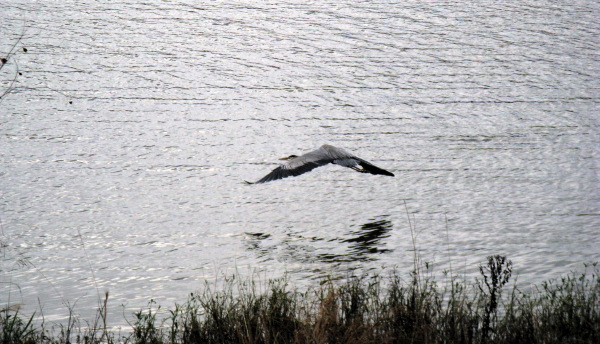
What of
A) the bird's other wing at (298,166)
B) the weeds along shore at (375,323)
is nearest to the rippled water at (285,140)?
the bird's other wing at (298,166)

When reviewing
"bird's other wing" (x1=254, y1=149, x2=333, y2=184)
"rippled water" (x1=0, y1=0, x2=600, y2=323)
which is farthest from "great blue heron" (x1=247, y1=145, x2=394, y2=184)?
"rippled water" (x1=0, y1=0, x2=600, y2=323)

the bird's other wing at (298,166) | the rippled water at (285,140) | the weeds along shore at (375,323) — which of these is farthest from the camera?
the bird's other wing at (298,166)

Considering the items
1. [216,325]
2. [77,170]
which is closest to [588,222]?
[216,325]

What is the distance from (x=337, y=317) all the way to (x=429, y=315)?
0.86 metres

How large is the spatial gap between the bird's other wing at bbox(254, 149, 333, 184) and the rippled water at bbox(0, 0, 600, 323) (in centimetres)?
83

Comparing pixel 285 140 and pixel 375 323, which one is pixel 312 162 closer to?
pixel 285 140

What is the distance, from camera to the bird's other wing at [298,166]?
12078 mm

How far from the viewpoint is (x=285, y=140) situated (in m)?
17.3

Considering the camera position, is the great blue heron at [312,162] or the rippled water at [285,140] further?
the great blue heron at [312,162]

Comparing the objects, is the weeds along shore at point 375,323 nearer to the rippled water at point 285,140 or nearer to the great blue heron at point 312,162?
the rippled water at point 285,140

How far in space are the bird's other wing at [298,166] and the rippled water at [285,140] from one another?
0.83 meters

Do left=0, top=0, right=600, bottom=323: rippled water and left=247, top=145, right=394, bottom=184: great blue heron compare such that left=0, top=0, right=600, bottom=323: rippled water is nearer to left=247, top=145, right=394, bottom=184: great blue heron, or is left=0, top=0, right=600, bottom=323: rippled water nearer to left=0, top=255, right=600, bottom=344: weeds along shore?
left=247, top=145, right=394, bottom=184: great blue heron

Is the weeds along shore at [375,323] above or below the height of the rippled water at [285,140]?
below

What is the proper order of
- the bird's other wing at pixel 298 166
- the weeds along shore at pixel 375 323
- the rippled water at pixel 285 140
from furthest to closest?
1. the bird's other wing at pixel 298 166
2. the rippled water at pixel 285 140
3. the weeds along shore at pixel 375 323
